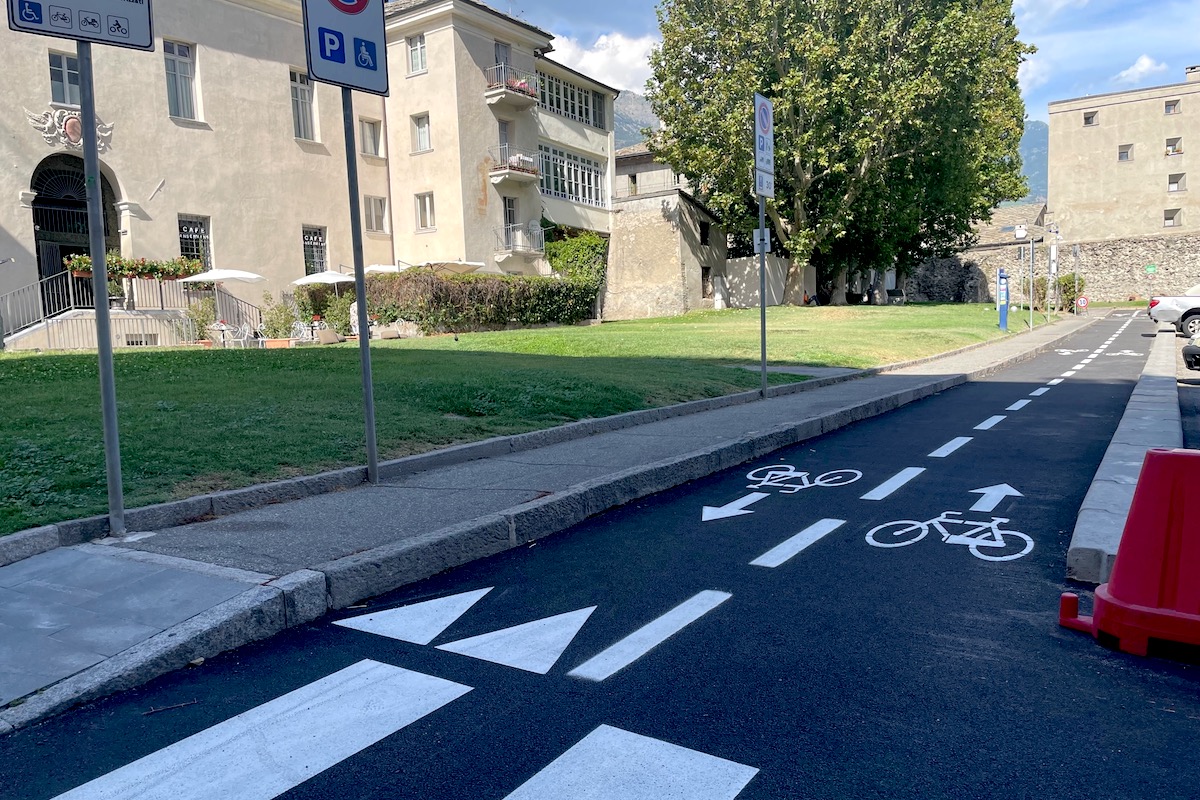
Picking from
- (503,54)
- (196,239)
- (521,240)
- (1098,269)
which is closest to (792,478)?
(196,239)

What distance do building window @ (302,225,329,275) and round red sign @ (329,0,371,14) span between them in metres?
25.7

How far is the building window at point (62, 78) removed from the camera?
931 inches

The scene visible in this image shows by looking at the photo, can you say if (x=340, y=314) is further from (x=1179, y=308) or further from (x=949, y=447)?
(x=1179, y=308)

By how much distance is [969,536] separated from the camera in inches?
215

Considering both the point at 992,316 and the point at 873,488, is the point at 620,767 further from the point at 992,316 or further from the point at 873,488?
the point at 992,316

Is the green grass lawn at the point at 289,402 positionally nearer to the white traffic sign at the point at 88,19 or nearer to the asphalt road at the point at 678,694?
the asphalt road at the point at 678,694

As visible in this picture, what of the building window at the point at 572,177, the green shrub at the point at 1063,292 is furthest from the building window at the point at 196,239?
the green shrub at the point at 1063,292

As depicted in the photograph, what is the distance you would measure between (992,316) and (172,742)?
41960 mm

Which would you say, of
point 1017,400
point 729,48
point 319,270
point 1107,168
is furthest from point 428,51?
point 1107,168

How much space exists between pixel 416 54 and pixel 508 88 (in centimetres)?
397

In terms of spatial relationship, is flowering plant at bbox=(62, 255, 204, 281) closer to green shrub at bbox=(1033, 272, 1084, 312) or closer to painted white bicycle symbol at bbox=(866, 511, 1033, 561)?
painted white bicycle symbol at bbox=(866, 511, 1033, 561)

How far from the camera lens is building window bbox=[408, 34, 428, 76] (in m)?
33.4

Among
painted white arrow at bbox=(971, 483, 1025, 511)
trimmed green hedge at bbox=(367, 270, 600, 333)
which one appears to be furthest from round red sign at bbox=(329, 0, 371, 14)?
trimmed green hedge at bbox=(367, 270, 600, 333)

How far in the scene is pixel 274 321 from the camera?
2731 cm
